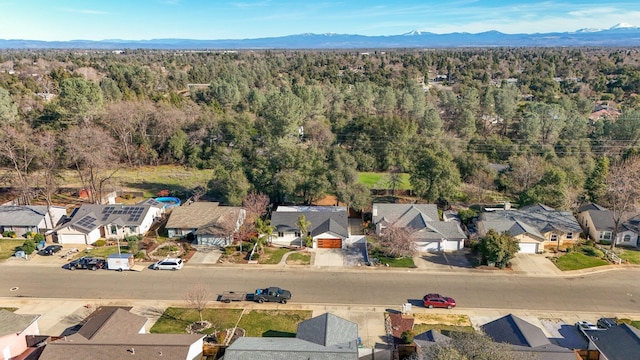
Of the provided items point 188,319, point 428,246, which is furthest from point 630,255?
Result: point 188,319

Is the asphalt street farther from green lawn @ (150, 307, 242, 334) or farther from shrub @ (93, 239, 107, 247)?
shrub @ (93, 239, 107, 247)

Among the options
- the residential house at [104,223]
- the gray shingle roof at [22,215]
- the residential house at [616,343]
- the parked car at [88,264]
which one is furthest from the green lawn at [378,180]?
the gray shingle roof at [22,215]

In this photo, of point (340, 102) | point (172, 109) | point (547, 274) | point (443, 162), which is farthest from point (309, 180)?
point (340, 102)

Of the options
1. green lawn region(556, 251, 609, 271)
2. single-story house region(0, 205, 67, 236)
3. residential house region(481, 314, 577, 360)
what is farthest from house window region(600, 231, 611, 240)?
single-story house region(0, 205, 67, 236)

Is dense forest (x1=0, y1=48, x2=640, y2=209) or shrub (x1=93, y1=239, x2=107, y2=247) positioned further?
dense forest (x1=0, y1=48, x2=640, y2=209)

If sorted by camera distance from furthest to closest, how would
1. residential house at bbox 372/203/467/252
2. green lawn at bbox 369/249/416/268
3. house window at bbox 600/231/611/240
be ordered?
house window at bbox 600/231/611/240, residential house at bbox 372/203/467/252, green lawn at bbox 369/249/416/268

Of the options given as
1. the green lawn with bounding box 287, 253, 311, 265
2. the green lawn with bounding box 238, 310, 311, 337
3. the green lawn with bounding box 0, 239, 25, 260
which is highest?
the green lawn with bounding box 0, 239, 25, 260

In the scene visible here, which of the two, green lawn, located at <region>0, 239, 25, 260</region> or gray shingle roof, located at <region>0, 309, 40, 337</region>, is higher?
gray shingle roof, located at <region>0, 309, 40, 337</region>
